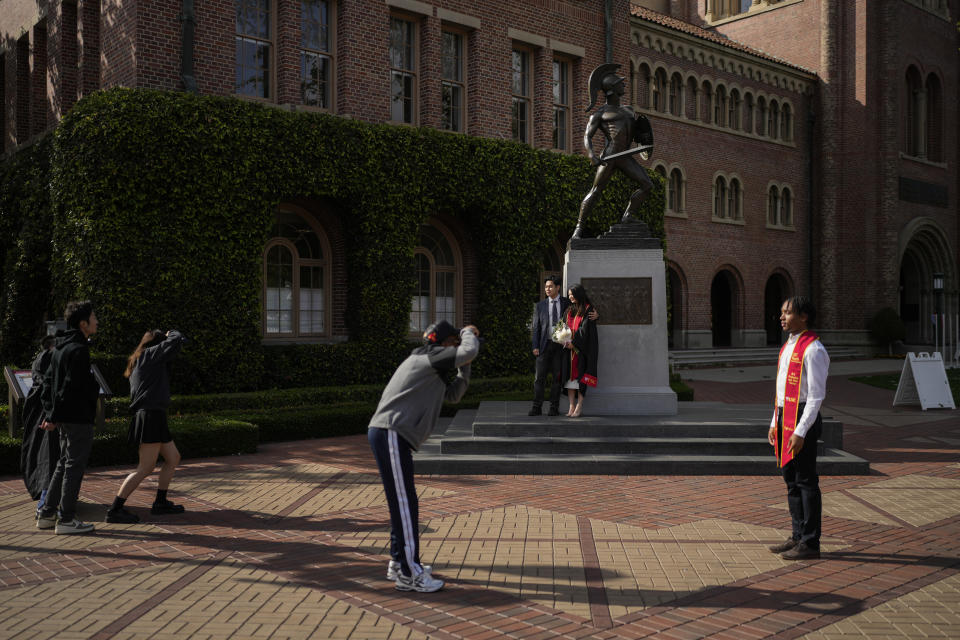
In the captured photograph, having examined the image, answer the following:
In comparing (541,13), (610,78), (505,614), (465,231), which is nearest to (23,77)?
(465,231)

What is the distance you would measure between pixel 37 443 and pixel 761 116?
3156 centimetres

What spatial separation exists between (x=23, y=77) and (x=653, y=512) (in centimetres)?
1807

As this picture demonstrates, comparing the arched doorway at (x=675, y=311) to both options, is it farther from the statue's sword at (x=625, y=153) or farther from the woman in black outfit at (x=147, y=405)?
the woman in black outfit at (x=147, y=405)

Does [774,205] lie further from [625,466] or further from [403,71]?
[625,466]

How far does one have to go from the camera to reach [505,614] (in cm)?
460

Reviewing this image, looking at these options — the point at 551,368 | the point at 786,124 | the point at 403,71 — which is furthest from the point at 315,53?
the point at 786,124

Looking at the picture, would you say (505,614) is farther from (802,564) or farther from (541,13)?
(541,13)

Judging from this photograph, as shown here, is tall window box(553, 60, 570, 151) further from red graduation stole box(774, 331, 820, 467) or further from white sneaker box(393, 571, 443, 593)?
white sneaker box(393, 571, 443, 593)

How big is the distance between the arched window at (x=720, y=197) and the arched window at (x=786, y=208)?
3895mm

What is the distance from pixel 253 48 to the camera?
1516 cm

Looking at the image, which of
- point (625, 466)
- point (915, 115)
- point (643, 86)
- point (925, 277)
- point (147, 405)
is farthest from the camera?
point (925, 277)

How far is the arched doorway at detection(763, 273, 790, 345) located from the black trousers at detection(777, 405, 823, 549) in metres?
30.0

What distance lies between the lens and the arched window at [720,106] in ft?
102

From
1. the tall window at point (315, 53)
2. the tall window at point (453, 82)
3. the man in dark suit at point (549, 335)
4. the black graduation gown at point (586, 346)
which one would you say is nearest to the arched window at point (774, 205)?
the tall window at point (453, 82)
